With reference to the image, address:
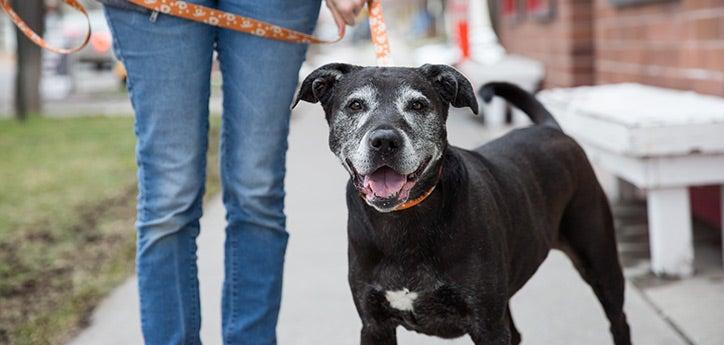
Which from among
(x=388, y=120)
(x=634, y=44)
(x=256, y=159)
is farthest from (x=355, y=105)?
(x=634, y=44)

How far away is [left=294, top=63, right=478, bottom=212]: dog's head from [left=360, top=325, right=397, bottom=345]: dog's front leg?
449 mm

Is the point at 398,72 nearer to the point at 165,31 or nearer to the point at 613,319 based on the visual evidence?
the point at 165,31

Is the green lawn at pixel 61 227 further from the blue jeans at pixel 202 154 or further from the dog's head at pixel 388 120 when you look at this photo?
the dog's head at pixel 388 120

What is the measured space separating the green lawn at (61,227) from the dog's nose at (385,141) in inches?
89.5

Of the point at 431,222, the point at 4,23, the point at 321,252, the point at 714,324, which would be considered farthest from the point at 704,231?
the point at 4,23

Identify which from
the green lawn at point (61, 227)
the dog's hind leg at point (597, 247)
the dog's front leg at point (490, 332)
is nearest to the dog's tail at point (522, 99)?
the dog's hind leg at point (597, 247)

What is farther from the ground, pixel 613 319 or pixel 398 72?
pixel 398 72

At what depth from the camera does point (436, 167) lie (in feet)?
9.71

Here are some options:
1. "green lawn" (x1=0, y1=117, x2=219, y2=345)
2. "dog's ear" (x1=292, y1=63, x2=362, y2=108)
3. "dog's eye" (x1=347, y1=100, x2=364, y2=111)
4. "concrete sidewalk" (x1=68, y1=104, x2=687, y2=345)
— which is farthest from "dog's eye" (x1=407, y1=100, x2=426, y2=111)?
"green lawn" (x1=0, y1=117, x2=219, y2=345)

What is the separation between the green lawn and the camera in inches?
193

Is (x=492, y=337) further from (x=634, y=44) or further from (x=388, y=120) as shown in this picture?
(x=634, y=44)

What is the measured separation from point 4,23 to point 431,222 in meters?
58.5

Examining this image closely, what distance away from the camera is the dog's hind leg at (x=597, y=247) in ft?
11.9

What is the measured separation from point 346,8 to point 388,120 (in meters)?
0.70
